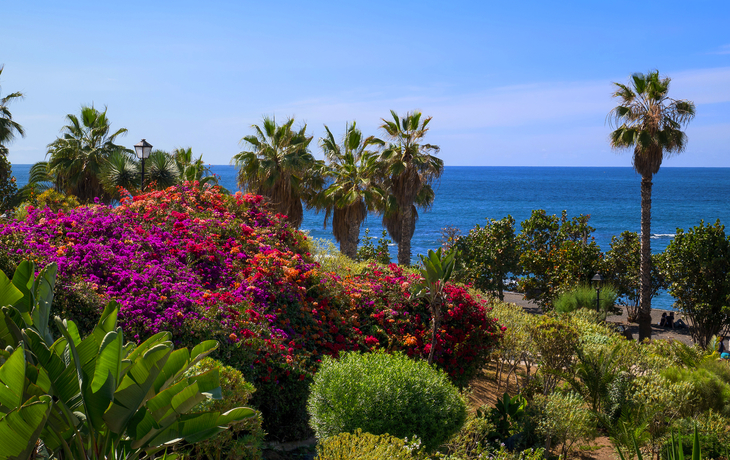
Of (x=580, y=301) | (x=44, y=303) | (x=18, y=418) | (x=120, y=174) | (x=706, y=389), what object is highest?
(x=120, y=174)

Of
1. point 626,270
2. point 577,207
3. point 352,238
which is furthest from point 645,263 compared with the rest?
point 577,207

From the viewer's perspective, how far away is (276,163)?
2112 centimetres

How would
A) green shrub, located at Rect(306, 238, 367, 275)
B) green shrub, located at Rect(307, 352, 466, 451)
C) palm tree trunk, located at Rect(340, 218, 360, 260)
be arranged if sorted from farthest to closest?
palm tree trunk, located at Rect(340, 218, 360, 260)
green shrub, located at Rect(306, 238, 367, 275)
green shrub, located at Rect(307, 352, 466, 451)

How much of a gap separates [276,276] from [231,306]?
1.57m

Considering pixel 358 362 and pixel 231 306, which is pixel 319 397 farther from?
pixel 231 306

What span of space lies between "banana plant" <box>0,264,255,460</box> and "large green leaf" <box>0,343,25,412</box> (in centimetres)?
2

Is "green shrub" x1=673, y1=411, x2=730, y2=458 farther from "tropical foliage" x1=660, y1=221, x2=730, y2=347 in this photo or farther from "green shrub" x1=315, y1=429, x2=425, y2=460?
"tropical foliage" x1=660, y1=221, x2=730, y2=347

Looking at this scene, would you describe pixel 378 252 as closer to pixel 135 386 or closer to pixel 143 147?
pixel 143 147

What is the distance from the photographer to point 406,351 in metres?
10.5

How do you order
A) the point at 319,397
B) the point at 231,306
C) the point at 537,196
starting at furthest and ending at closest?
the point at 537,196, the point at 231,306, the point at 319,397

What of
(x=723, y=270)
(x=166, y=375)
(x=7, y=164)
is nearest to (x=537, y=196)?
(x=723, y=270)

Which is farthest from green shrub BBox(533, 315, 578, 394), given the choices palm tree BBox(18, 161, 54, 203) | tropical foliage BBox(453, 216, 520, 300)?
palm tree BBox(18, 161, 54, 203)

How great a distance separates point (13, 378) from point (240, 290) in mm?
6137

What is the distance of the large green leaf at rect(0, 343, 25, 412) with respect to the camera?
3200 mm
